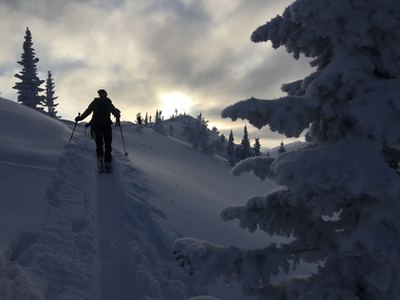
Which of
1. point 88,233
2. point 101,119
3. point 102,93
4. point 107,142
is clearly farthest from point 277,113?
point 102,93

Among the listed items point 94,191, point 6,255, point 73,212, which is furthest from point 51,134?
point 6,255

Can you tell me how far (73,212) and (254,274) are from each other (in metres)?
4.55

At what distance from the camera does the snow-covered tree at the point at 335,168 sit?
262 centimetres

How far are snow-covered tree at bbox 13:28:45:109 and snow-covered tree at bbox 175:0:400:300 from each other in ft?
169

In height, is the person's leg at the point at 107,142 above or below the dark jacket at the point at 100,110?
below

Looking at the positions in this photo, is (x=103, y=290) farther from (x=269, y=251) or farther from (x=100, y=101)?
(x=100, y=101)

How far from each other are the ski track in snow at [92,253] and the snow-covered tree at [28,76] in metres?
45.8

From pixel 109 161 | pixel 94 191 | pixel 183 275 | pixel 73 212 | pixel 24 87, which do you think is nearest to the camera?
pixel 183 275

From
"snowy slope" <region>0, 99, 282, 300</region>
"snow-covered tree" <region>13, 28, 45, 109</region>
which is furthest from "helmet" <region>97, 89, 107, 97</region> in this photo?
"snow-covered tree" <region>13, 28, 45, 109</region>

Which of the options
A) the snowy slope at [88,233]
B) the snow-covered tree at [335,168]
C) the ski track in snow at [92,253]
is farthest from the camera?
the snowy slope at [88,233]

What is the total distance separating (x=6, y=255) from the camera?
14.2 ft

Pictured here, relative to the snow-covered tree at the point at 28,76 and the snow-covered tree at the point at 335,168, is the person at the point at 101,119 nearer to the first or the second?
the snow-covered tree at the point at 335,168

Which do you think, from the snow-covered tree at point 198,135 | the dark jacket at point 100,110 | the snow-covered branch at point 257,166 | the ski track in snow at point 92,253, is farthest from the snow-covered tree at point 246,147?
the snow-covered branch at point 257,166

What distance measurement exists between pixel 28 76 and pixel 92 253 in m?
49.9
